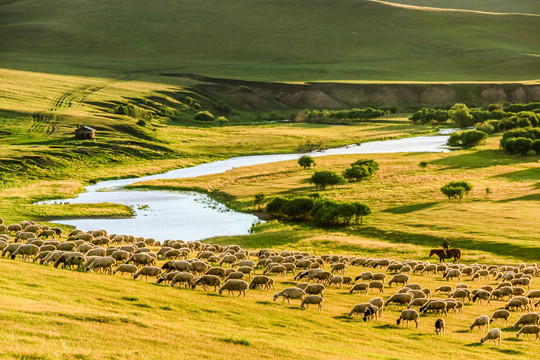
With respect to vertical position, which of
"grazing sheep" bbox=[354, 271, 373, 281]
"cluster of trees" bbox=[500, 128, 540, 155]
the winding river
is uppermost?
"cluster of trees" bbox=[500, 128, 540, 155]

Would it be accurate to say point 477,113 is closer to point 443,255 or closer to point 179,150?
point 179,150

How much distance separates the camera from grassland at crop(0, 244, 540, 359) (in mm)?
17312

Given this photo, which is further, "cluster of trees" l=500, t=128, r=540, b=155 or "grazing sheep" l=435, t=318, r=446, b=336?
"cluster of trees" l=500, t=128, r=540, b=155

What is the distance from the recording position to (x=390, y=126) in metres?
161

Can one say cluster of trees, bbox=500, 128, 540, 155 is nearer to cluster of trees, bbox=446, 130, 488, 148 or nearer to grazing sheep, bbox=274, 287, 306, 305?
cluster of trees, bbox=446, 130, 488, 148

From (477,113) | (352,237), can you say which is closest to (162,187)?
(352,237)

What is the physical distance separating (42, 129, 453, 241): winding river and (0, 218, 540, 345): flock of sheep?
59.5ft

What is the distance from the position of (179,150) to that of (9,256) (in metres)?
83.5

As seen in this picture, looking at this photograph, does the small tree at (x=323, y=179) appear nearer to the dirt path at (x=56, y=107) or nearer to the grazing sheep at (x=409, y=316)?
the grazing sheep at (x=409, y=316)

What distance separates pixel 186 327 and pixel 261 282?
29.3ft

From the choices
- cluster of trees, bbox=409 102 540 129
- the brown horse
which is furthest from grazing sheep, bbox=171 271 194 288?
cluster of trees, bbox=409 102 540 129

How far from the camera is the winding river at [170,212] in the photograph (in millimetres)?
59969

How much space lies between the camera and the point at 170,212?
2751 inches

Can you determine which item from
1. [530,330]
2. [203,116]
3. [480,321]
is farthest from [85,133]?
[530,330]
